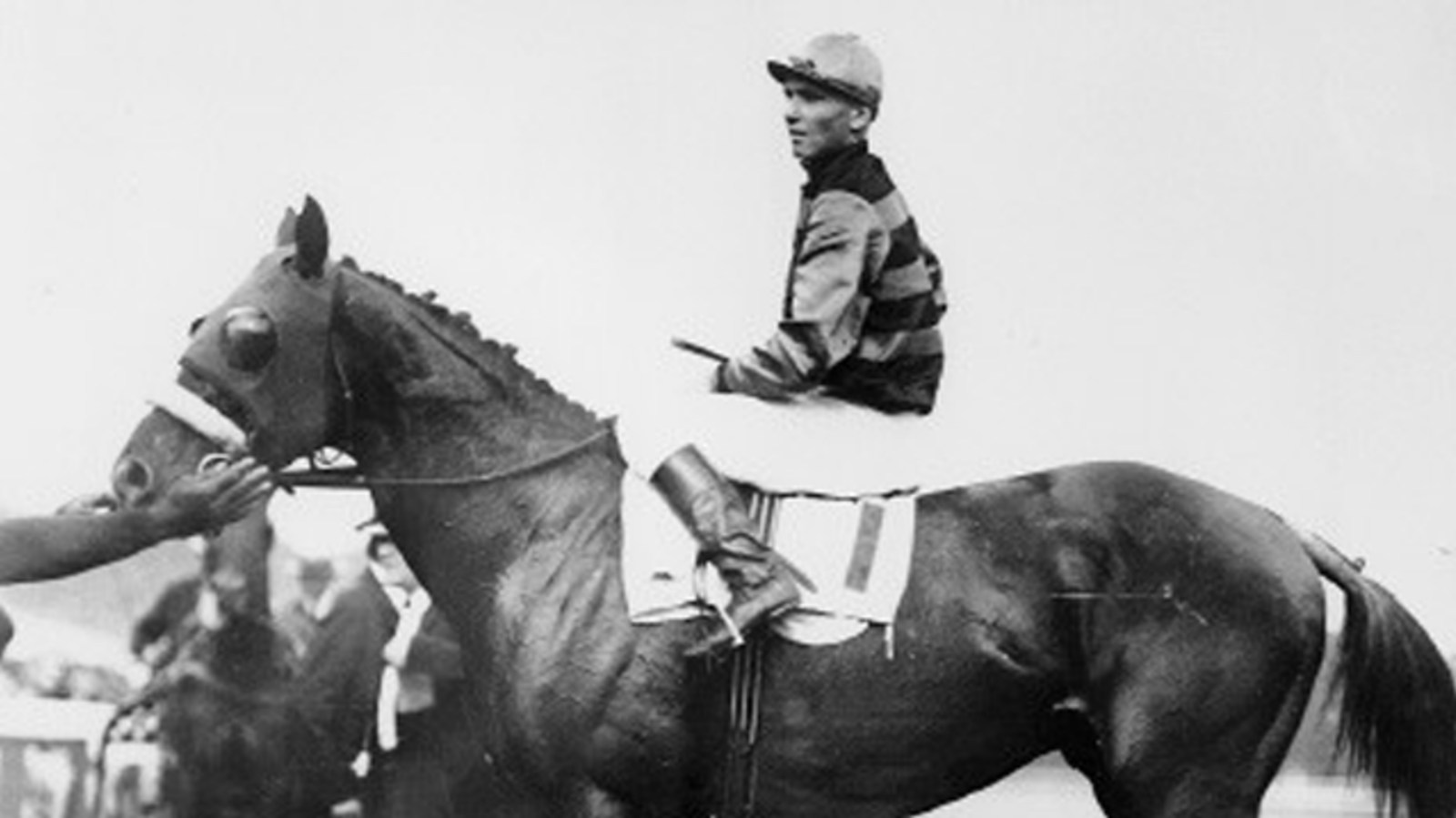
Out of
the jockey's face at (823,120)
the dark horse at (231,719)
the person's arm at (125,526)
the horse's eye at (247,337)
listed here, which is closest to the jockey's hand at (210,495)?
the person's arm at (125,526)

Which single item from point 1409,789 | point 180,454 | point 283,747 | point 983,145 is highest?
point 983,145

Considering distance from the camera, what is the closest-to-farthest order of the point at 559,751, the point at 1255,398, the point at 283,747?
the point at 559,751
the point at 283,747
the point at 1255,398

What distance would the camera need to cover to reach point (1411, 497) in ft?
17.7

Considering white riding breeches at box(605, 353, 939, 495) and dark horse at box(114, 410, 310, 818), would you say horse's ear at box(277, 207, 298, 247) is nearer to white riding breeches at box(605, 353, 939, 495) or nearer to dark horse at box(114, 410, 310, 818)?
white riding breeches at box(605, 353, 939, 495)

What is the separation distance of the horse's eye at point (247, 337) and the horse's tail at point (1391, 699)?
7.75ft

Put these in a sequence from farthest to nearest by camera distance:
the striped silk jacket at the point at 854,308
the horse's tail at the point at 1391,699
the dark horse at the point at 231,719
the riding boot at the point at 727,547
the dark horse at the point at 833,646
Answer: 1. the dark horse at the point at 231,719
2. the horse's tail at the point at 1391,699
3. the striped silk jacket at the point at 854,308
4. the dark horse at the point at 833,646
5. the riding boot at the point at 727,547

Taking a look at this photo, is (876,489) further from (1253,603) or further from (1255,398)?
(1255,398)

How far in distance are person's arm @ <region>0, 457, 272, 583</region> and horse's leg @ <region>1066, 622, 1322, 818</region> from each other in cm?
200

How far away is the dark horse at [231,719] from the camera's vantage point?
5.07 m

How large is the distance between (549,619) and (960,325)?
184 cm

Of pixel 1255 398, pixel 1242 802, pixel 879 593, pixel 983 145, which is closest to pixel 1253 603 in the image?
pixel 1242 802

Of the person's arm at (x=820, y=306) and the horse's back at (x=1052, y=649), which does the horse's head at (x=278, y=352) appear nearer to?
the person's arm at (x=820, y=306)

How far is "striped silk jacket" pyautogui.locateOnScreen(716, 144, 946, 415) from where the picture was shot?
4.14 m

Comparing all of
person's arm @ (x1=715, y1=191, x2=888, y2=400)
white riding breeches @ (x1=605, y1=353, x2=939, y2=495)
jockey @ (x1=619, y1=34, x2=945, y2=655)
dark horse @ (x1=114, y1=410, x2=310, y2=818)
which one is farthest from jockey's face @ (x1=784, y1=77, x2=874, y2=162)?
dark horse @ (x1=114, y1=410, x2=310, y2=818)
